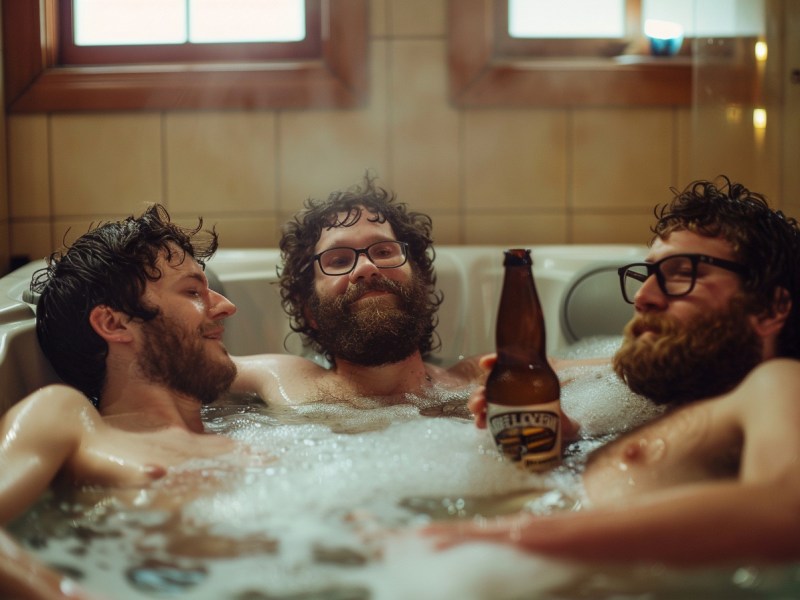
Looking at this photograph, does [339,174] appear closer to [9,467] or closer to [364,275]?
[364,275]

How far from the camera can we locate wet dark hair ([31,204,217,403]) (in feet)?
4.67

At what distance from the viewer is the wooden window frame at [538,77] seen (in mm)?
2520

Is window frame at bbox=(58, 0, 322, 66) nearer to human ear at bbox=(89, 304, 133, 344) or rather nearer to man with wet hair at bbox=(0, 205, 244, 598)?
man with wet hair at bbox=(0, 205, 244, 598)

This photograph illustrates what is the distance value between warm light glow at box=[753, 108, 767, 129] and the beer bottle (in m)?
1.37

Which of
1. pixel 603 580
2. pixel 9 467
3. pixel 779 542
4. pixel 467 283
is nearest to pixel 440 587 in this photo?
pixel 603 580

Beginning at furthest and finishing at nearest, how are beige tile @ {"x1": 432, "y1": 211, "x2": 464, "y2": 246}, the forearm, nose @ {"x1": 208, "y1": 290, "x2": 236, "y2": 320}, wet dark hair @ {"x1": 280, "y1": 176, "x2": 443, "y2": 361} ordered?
beige tile @ {"x1": 432, "y1": 211, "x2": 464, "y2": 246} → wet dark hair @ {"x1": 280, "y1": 176, "x2": 443, "y2": 361} → nose @ {"x1": 208, "y1": 290, "x2": 236, "y2": 320} → the forearm

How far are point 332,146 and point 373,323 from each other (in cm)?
94

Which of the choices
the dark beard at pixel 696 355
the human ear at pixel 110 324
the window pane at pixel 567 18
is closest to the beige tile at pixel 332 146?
the window pane at pixel 567 18

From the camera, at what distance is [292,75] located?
2527 mm

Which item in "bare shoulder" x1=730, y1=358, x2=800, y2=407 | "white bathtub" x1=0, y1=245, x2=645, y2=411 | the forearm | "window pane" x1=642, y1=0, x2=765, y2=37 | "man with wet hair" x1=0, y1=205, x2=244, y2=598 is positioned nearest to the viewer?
the forearm

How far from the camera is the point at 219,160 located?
256 centimetres

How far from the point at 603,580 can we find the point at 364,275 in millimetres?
990

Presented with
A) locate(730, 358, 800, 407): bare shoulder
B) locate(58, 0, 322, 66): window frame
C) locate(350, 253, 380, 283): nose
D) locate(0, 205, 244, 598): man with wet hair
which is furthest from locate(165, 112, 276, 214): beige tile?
locate(730, 358, 800, 407): bare shoulder

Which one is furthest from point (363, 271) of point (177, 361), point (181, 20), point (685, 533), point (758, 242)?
point (181, 20)
